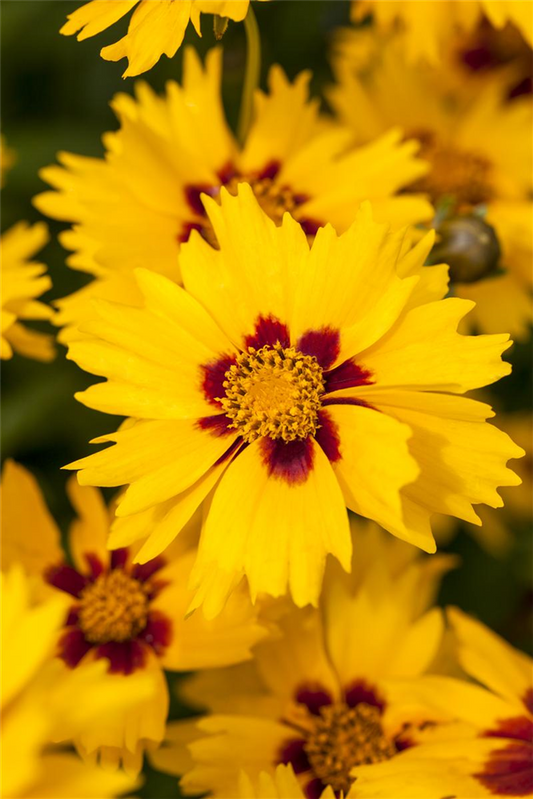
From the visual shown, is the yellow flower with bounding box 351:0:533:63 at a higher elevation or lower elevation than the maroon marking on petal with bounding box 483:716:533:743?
higher

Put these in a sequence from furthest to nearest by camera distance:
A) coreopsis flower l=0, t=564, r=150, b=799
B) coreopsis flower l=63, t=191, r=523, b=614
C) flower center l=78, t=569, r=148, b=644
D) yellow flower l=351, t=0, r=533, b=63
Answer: yellow flower l=351, t=0, r=533, b=63
flower center l=78, t=569, r=148, b=644
coreopsis flower l=63, t=191, r=523, b=614
coreopsis flower l=0, t=564, r=150, b=799

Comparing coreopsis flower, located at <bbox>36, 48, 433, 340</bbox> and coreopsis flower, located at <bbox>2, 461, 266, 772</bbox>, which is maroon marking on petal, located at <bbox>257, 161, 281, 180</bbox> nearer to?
coreopsis flower, located at <bbox>36, 48, 433, 340</bbox>

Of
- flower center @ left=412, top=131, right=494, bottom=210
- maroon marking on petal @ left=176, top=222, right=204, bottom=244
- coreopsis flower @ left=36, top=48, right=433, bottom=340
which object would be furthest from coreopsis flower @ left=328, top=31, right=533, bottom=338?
maroon marking on petal @ left=176, top=222, right=204, bottom=244

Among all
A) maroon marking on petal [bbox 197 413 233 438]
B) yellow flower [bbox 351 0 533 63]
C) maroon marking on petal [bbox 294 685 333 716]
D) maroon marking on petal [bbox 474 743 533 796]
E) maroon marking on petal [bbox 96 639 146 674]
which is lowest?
maroon marking on petal [bbox 474 743 533 796]

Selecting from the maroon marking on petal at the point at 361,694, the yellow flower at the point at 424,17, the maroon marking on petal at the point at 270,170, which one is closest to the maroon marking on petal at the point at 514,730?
the maroon marking on petal at the point at 361,694

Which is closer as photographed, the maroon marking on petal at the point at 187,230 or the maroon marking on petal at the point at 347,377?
the maroon marking on petal at the point at 347,377

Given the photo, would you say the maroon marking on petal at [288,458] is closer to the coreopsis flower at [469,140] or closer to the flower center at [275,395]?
the flower center at [275,395]

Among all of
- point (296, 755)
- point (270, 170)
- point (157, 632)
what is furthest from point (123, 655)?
point (270, 170)
